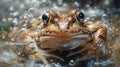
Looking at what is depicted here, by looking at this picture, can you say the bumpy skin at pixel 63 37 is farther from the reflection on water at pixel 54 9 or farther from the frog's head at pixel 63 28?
the reflection on water at pixel 54 9

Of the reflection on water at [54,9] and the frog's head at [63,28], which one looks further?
the reflection on water at [54,9]

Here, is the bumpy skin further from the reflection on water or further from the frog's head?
the reflection on water

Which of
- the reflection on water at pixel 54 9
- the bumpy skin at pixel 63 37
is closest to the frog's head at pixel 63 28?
the bumpy skin at pixel 63 37

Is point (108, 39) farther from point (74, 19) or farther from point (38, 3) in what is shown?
point (38, 3)

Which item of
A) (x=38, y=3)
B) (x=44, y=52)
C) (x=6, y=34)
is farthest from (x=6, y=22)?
(x=44, y=52)

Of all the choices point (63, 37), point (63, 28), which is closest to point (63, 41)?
point (63, 37)

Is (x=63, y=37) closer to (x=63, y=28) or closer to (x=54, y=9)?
(x=63, y=28)
